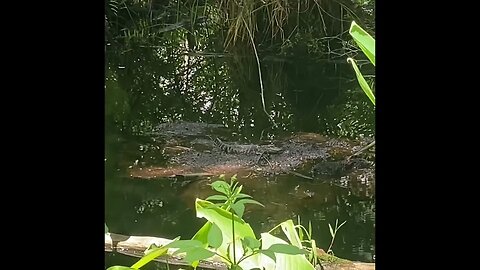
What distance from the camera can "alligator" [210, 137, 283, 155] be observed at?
1.48 metres

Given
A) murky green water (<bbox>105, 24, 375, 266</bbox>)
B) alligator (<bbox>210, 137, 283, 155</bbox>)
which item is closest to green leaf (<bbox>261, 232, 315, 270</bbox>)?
murky green water (<bbox>105, 24, 375, 266</bbox>)

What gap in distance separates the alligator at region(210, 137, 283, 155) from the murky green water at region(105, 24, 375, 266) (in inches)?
1.1

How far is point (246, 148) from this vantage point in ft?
4.90

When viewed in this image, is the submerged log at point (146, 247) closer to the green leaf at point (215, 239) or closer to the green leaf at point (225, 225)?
the green leaf at point (225, 225)

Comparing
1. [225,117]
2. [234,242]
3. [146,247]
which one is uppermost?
[225,117]

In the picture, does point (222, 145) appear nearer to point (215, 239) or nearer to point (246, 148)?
point (246, 148)

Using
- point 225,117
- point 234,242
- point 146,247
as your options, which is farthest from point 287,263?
point 225,117

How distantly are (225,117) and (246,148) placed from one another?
0.10 m
